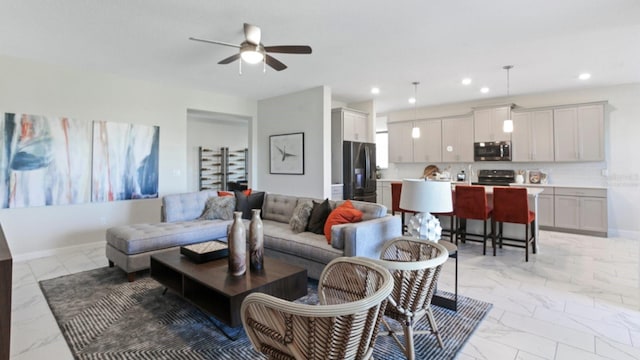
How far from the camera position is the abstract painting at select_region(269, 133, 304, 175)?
5965 mm

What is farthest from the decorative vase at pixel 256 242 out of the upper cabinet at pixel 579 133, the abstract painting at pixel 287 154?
the upper cabinet at pixel 579 133

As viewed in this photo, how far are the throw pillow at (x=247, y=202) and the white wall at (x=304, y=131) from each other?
1.33 m

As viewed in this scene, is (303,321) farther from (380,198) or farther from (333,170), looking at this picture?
(380,198)

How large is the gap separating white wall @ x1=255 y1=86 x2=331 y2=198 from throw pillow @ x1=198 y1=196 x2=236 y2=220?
1.64m

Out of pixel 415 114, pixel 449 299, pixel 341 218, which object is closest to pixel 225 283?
pixel 341 218

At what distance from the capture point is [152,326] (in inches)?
97.0

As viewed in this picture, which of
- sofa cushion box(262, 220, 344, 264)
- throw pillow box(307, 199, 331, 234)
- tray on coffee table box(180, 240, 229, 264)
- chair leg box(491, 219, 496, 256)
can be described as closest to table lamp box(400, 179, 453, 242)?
sofa cushion box(262, 220, 344, 264)

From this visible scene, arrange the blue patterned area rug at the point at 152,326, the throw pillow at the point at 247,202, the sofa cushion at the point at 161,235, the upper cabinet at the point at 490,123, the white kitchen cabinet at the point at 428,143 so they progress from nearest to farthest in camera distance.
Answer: the blue patterned area rug at the point at 152,326 < the sofa cushion at the point at 161,235 < the throw pillow at the point at 247,202 < the upper cabinet at the point at 490,123 < the white kitchen cabinet at the point at 428,143

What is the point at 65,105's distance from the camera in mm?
4500

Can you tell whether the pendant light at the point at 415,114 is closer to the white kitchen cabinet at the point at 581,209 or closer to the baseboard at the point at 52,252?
the white kitchen cabinet at the point at 581,209

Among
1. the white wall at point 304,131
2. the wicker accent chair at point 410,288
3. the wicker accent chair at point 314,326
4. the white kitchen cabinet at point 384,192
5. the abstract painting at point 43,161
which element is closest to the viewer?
the wicker accent chair at point 314,326

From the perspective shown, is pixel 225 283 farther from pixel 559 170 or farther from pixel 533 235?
pixel 559 170

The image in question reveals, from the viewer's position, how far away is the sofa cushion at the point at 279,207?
4348 mm

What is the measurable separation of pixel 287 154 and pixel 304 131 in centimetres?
59
